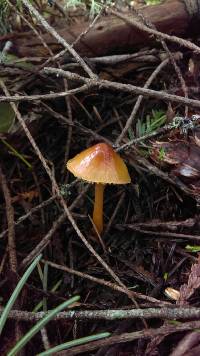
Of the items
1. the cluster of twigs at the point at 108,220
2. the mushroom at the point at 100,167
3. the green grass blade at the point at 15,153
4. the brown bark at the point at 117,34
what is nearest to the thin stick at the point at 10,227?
the cluster of twigs at the point at 108,220

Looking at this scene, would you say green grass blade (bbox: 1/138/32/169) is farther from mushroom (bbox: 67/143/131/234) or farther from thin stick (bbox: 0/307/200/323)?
thin stick (bbox: 0/307/200/323)

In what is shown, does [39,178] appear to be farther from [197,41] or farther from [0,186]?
[197,41]

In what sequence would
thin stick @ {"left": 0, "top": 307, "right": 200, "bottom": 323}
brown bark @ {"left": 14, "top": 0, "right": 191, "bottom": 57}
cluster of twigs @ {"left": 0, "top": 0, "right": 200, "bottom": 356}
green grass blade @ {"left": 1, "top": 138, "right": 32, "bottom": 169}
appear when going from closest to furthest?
thin stick @ {"left": 0, "top": 307, "right": 200, "bottom": 323}
cluster of twigs @ {"left": 0, "top": 0, "right": 200, "bottom": 356}
green grass blade @ {"left": 1, "top": 138, "right": 32, "bottom": 169}
brown bark @ {"left": 14, "top": 0, "right": 191, "bottom": 57}

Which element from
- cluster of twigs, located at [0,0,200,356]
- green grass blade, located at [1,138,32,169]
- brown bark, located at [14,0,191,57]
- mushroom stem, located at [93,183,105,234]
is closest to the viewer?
cluster of twigs, located at [0,0,200,356]

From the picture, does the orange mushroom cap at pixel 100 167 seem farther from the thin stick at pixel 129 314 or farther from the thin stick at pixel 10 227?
the thin stick at pixel 129 314

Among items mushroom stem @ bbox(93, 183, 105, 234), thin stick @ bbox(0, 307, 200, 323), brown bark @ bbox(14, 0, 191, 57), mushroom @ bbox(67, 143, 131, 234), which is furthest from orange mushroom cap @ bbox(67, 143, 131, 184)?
brown bark @ bbox(14, 0, 191, 57)
